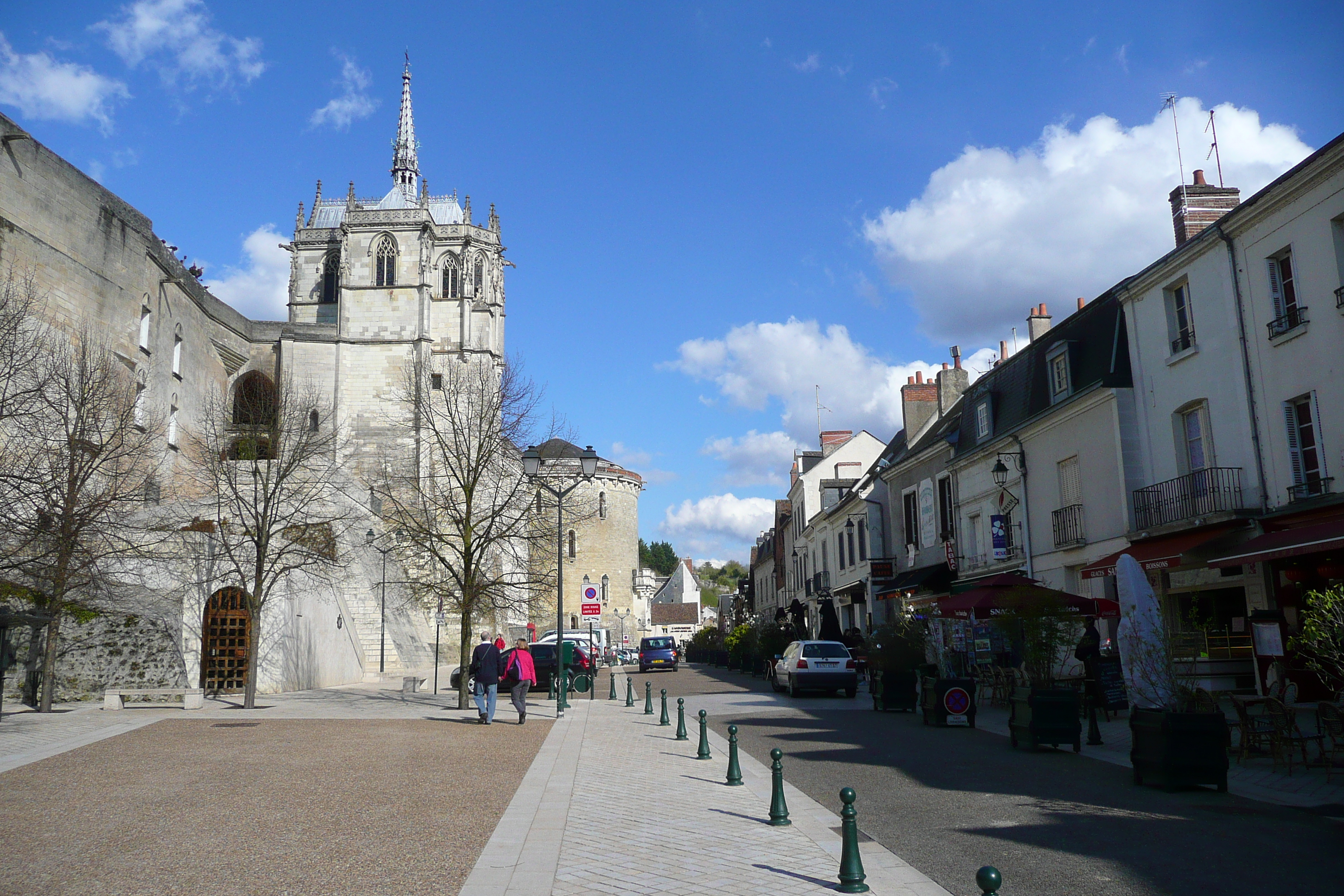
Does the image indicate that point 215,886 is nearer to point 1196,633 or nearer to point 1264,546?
point 1196,633

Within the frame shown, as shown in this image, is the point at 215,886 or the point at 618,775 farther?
the point at 618,775

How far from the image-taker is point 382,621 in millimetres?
34000

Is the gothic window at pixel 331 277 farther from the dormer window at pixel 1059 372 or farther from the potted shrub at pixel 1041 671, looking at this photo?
the potted shrub at pixel 1041 671

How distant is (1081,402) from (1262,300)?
469 centimetres

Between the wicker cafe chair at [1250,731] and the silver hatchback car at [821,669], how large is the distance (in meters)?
10.8

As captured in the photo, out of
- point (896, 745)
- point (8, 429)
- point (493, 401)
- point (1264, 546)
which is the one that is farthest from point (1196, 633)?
point (8, 429)

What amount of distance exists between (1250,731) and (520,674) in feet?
35.6

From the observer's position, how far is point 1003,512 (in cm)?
2273

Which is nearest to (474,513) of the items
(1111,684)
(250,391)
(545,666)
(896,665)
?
(545,666)

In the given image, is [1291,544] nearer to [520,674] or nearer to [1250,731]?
[1250,731]

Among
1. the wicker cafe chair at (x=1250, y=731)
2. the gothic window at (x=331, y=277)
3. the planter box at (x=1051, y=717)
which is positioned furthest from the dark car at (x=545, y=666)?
the gothic window at (x=331, y=277)

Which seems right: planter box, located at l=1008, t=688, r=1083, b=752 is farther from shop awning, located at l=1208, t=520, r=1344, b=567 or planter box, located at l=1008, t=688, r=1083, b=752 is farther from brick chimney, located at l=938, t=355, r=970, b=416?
brick chimney, located at l=938, t=355, r=970, b=416

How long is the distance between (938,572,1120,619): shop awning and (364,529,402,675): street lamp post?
72.0 feet

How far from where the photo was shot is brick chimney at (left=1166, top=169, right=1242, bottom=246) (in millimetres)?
19500
